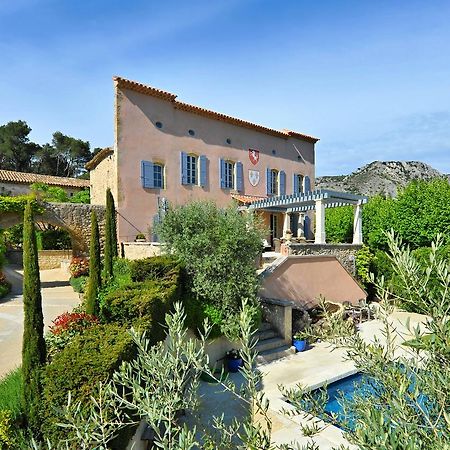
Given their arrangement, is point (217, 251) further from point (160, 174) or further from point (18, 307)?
point (160, 174)

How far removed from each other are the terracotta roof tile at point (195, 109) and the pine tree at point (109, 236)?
5.79m

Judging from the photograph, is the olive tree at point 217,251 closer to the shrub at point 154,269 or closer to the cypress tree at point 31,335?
the shrub at point 154,269

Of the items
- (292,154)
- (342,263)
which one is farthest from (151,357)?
(292,154)

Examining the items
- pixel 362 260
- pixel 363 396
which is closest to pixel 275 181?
pixel 362 260

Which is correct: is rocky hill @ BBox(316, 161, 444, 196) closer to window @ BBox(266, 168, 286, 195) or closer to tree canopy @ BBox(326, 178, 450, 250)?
window @ BBox(266, 168, 286, 195)

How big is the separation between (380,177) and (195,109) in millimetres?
45997

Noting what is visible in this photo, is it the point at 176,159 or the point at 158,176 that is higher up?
the point at 176,159

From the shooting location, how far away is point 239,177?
22.3m

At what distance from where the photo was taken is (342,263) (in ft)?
59.2

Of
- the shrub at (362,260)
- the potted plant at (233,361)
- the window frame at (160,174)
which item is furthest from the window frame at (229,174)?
the potted plant at (233,361)

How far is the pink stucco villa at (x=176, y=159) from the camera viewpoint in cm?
1791

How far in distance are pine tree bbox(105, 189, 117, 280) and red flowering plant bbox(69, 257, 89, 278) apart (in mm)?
2363

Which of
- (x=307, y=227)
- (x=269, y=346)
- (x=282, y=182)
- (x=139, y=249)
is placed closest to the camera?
(x=269, y=346)

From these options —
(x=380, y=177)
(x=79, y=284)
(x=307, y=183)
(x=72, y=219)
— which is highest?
(x=380, y=177)
